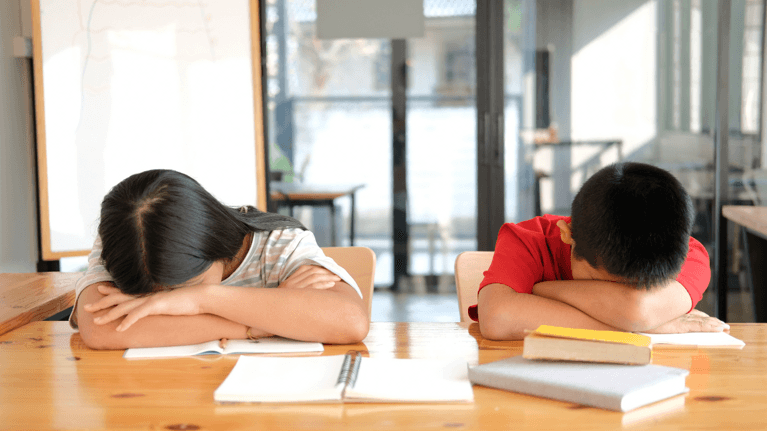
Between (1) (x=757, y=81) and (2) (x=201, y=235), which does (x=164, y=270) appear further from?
(1) (x=757, y=81)

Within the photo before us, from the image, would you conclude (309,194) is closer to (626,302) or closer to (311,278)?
(311,278)

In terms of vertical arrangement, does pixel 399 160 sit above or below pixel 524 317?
above

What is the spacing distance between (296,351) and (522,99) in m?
2.46

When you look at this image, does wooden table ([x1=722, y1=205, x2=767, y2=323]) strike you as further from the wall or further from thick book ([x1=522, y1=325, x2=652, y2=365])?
the wall

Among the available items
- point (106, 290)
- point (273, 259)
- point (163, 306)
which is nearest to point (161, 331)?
point (163, 306)

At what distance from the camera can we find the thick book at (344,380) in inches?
30.3

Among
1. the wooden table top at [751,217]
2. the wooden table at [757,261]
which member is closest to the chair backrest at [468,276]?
the wooden table top at [751,217]

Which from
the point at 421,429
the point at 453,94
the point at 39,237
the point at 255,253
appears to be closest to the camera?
the point at 421,429

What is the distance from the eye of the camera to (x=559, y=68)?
312 centimetres

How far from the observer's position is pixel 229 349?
1030 mm

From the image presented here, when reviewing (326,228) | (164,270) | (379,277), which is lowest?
(379,277)

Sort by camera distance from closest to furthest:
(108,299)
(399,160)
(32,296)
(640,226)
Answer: (640,226)
(108,299)
(32,296)
(399,160)

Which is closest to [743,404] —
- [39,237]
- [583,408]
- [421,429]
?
[583,408]

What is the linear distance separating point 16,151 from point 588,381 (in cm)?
298
